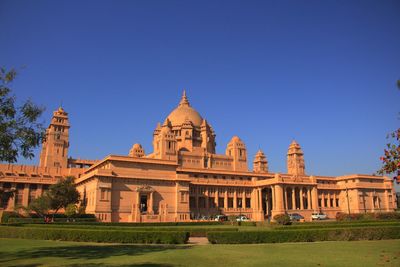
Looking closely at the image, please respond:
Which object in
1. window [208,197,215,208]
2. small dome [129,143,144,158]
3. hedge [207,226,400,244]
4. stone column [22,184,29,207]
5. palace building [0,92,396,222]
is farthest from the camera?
small dome [129,143,144,158]

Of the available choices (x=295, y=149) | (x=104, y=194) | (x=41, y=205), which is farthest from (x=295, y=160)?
(x=41, y=205)

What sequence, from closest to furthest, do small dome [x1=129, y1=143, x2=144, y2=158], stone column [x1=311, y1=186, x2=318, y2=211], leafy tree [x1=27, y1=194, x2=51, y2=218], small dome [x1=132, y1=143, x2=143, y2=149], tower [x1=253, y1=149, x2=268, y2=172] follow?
leafy tree [x1=27, y1=194, x2=51, y2=218] < stone column [x1=311, y1=186, x2=318, y2=211] < small dome [x1=129, y1=143, x2=144, y2=158] < small dome [x1=132, y1=143, x2=143, y2=149] < tower [x1=253, y1=149, x2=268, y2=172]

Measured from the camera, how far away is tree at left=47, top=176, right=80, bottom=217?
56.6 metres

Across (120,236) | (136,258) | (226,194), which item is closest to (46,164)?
(226,194)

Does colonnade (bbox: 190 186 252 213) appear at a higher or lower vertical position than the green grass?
higher

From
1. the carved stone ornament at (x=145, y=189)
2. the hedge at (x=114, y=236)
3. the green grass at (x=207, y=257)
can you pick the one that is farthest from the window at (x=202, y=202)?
the green grass at (x=207, y=257)

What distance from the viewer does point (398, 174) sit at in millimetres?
16031

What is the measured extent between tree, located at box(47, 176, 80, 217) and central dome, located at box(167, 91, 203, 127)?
138 feet

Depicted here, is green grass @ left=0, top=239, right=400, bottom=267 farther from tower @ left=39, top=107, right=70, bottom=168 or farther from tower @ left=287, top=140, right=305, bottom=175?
tower @ left=287, top=140, right=305, bottom=175

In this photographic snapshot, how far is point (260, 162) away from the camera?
101875mm

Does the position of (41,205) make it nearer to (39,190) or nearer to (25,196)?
(25,196)

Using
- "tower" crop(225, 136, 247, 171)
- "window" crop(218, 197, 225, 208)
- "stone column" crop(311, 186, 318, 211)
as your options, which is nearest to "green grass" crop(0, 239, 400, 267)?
"window" crop(218, 197, 225, 208)

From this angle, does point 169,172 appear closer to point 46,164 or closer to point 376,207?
point 46,164

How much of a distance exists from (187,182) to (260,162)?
40.2 m
